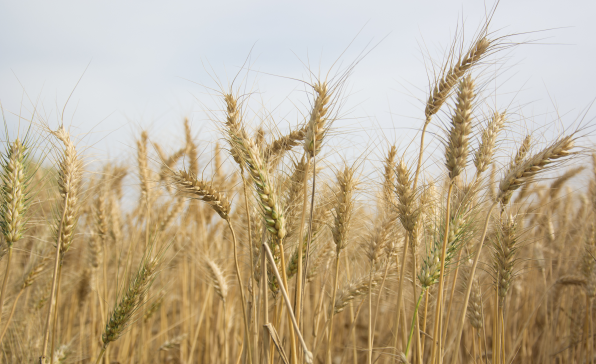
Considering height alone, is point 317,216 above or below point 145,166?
below

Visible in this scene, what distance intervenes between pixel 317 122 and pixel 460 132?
679mm

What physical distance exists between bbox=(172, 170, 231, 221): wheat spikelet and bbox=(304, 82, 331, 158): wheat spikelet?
0.44 m

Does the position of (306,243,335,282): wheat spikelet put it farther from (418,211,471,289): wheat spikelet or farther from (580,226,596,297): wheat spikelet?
(580,226,596,297): wheat spikelet

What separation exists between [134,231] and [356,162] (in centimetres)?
232

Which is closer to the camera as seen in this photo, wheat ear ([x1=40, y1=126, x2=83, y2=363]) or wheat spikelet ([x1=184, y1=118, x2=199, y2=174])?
wheat ear ([x1=40, y1=126, x2=83, y2=363])

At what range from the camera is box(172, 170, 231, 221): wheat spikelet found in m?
1.56

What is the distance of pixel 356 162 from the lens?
6.28 ft

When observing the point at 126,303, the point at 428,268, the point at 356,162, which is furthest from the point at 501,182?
the point at 126,303

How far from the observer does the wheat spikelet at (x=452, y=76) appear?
5.87 feet

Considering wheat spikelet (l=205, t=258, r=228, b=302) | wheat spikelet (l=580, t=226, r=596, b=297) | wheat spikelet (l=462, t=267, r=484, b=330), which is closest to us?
wheat spikelet (l=462, t=267, r=484, b=330)

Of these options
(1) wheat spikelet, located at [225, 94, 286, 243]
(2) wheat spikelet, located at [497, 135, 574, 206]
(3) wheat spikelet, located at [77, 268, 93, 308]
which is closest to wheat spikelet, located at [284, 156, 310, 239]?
(1) wheat spikelet, located at [225, 94, 286, 243]

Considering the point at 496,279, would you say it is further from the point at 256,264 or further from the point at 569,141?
the point at 256,264

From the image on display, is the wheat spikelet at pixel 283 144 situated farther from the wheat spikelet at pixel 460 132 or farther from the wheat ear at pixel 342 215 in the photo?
the wheat spikelet at pixel 460 132

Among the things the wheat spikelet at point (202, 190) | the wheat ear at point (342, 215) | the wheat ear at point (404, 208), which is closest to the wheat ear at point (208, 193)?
the wheat spikelet at point (202, 190)
